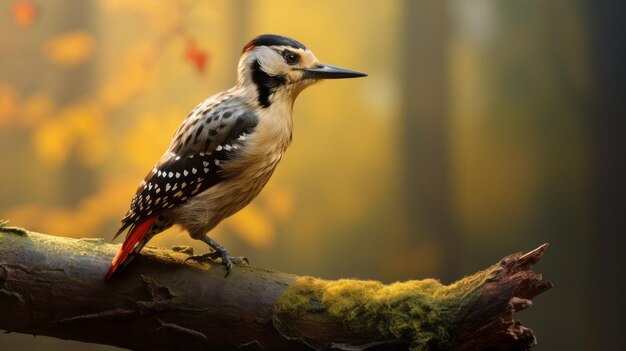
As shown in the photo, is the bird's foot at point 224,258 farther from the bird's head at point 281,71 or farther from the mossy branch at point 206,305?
the bird's head at point 281,71

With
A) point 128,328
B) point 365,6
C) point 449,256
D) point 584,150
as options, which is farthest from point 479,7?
point 128,328

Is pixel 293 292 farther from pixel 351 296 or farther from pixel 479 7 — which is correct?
pixel 479 7

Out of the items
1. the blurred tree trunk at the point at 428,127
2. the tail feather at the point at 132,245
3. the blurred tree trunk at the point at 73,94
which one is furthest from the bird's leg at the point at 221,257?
the blurred tree trunk at the point at 428,127

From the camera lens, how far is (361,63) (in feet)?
10.3

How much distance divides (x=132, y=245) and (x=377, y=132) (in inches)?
68.8

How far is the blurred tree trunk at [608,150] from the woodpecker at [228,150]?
6.50 ft

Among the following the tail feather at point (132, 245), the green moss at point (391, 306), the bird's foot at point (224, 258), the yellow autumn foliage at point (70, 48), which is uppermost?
the yellow autumn foliage at point (70, 48)

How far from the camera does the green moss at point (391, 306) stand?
142cm

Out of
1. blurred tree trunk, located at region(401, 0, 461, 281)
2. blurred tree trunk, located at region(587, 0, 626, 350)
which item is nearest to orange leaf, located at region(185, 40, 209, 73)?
blurred tree trunk, located at region(401, 0, 461, 281)

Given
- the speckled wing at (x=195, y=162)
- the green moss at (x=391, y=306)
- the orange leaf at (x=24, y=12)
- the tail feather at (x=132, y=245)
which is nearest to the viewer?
the green moss at (x=391, y=306)

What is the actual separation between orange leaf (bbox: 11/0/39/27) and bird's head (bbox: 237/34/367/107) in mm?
1590

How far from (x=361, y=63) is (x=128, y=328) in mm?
1900

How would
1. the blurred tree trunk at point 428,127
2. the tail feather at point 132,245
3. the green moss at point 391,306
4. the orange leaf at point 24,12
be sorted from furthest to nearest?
the blurred tree trunk at point 428,127
the orange leaf at point 24,12
the tail feather at point 132,245
the green moss at point 391,306

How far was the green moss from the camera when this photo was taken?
55.9 inches
